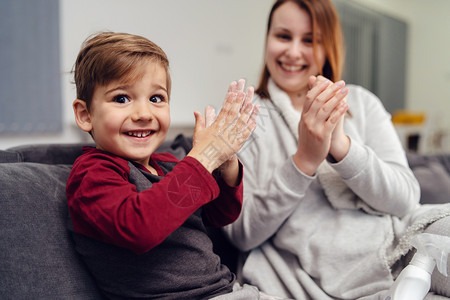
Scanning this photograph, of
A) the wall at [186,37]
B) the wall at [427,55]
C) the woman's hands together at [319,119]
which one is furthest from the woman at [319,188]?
the wall at [427,55]

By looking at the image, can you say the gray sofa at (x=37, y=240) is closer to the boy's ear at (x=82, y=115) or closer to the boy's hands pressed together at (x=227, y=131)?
the boy's ear at (x=82, y=115)

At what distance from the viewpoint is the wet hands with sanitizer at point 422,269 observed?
71 cm

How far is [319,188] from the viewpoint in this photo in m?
1.09

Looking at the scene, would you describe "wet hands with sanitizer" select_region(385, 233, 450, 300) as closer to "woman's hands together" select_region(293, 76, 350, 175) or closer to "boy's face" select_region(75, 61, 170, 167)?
"woman's hands together" select_region(293, 76, 350, 175)

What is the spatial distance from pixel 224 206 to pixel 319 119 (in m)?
0.29

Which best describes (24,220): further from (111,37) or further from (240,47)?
(240,47)

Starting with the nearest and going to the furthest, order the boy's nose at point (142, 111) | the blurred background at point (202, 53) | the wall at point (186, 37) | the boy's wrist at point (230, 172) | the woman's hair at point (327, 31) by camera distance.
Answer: the boy's nose at point (142, 111) → the boy's wrist at point (230, 172) → the woman's hair at point (327, 31) → the blurred background at point (202, 53) → the wall at point (186, 37)

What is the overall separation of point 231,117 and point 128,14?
2588 millimetres

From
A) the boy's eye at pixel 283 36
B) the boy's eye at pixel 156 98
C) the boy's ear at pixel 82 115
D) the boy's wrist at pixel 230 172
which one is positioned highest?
the boy's eye at pixel 283 36

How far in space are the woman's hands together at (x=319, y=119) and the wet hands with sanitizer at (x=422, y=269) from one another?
279 millimetres

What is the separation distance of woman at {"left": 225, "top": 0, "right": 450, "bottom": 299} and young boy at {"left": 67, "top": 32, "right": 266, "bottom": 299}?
0.73 ft

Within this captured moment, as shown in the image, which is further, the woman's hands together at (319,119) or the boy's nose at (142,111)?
the woman's hands together at (319,119)

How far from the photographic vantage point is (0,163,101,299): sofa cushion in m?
0.74

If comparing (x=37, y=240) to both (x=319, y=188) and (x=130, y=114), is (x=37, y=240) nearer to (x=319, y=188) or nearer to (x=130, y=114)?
(x=130, y=114)
